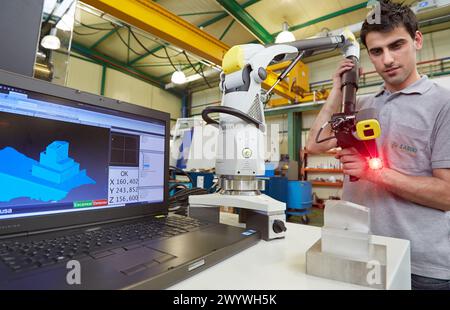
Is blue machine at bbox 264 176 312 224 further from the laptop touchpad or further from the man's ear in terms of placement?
the laptop touchpad

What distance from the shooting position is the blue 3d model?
14.3 inches

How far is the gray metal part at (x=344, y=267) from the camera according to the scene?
283 mm

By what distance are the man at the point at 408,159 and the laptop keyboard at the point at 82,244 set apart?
21.3 inches

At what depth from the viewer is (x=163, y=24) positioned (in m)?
Result: 1.86

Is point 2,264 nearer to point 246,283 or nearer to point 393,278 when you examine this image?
point 246,283

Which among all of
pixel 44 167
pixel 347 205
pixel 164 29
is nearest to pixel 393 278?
pixel 347 205

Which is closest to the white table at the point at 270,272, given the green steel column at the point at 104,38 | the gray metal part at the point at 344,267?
the gray metal part at the point at 344,267

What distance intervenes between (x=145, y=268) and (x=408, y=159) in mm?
812

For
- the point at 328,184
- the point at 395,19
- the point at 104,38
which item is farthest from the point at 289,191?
the point at 104,38

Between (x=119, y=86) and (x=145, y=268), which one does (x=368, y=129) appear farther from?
(x=119, y=86)

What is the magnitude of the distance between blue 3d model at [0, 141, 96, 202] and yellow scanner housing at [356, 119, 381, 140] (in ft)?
1.92

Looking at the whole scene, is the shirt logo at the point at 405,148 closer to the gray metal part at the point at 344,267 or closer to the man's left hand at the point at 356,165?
the man's left hand at the point at 356,165

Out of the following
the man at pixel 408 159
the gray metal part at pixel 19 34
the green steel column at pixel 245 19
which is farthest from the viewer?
the green steel column at pixel 245 19
